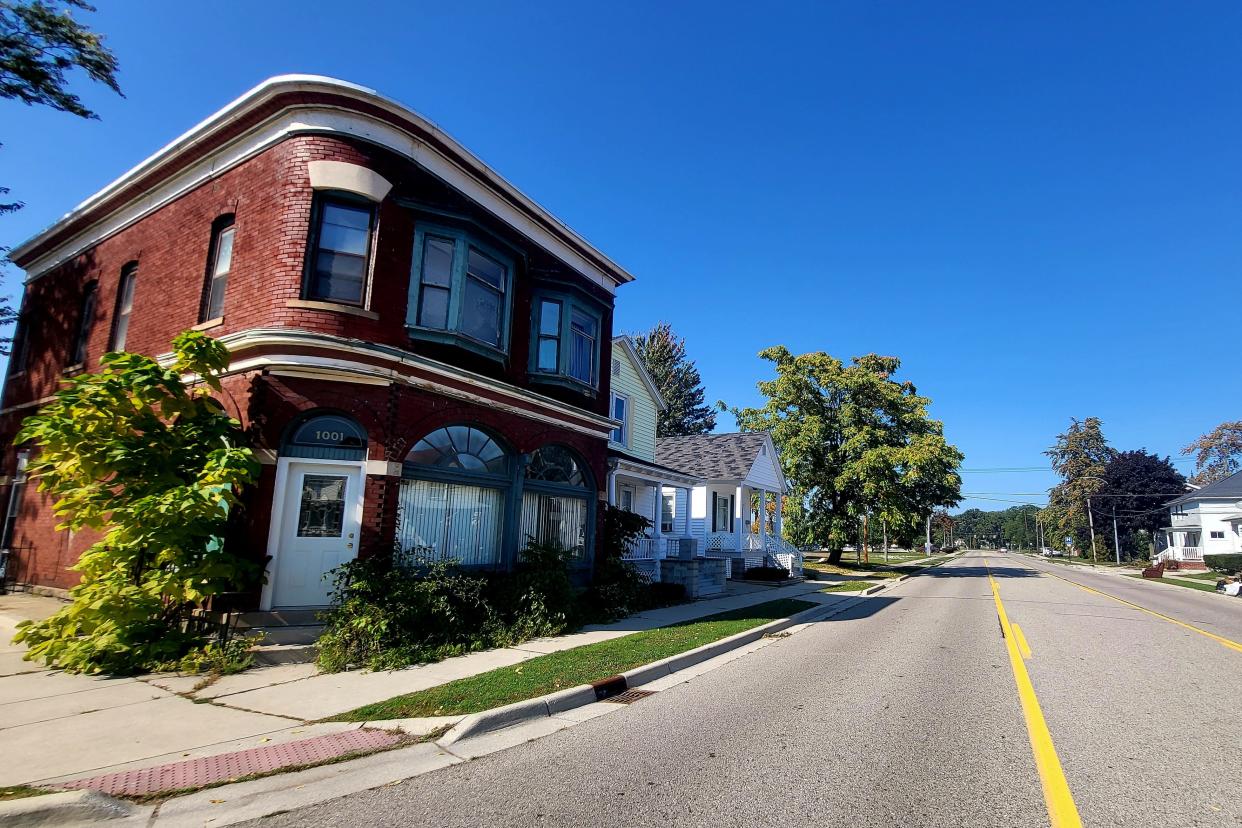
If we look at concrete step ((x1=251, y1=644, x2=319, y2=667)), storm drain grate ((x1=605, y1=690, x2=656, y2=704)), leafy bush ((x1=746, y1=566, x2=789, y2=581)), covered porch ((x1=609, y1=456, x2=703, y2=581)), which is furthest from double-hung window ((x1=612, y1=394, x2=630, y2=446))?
storm drain grate ((x1=605, y1=690, x2=656, y2=704))

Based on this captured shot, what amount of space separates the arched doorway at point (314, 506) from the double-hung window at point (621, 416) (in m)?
14.1

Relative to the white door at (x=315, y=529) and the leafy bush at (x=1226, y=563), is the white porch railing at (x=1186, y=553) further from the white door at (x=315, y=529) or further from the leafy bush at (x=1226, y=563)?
the white door at (x=315, y=529)

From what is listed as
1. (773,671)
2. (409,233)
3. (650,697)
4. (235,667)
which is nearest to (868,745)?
(650,697)

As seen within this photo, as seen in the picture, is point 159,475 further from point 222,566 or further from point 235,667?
point 235,667

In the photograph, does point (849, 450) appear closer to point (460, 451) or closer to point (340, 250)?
point (460, 451)

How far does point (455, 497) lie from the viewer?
11.6 meters

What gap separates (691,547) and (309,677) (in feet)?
42.9

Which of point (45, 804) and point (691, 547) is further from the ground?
point (691, 547)

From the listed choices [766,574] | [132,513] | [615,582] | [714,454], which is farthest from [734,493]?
[132,513]

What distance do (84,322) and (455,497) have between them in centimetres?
1079

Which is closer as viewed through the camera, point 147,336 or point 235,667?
point 235,667

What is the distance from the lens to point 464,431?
465 inches

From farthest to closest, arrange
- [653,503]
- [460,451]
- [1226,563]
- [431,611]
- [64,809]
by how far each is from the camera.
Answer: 1. [1226,563]
2. [653,503]
3. [460,451]
4. [431,611]
5. [64,809]

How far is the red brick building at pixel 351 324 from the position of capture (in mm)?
9836
